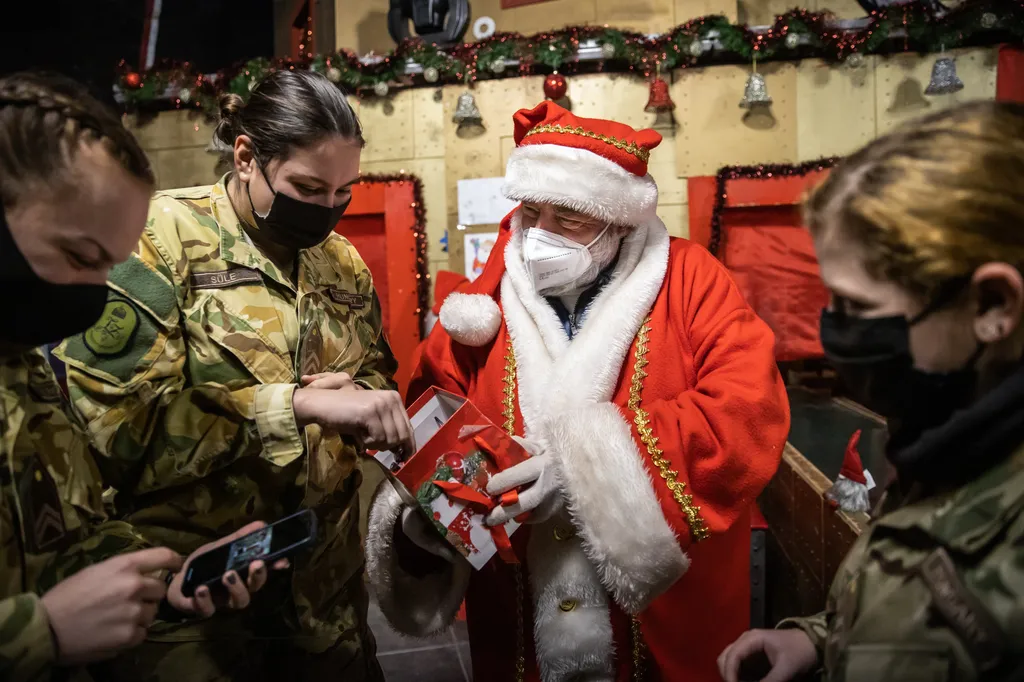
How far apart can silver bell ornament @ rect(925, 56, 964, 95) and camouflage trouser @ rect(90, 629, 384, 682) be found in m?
3.78

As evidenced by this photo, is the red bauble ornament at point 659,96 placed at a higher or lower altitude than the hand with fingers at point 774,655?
higher

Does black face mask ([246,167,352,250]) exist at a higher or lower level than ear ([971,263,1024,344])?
higher

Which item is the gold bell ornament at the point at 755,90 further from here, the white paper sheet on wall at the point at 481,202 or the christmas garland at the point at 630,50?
the white paper sheet on wall at the point at 481,202

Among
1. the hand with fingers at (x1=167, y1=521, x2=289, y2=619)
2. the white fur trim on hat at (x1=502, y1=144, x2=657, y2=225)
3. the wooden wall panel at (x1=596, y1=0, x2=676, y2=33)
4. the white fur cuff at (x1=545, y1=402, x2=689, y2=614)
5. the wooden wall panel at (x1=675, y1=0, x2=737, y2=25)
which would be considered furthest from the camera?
the wooden wall panel at (x1=596, y1=0, x2=676, y2=33)

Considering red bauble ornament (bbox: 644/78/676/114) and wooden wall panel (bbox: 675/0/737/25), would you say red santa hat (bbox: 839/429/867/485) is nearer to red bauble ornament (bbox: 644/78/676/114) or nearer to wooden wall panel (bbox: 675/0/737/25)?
red bauble ornament (bbox: 644/78/676/114)

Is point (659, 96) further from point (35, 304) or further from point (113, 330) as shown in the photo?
point (35, 304)

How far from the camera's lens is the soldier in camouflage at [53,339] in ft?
2.81

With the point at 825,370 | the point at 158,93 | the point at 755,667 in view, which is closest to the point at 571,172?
the point at 755,667

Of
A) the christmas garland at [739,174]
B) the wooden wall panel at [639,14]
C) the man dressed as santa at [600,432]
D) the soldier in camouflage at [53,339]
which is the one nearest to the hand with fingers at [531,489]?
the man dressed as santa at [600,432]

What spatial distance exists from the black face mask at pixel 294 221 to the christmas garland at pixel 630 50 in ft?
9.46

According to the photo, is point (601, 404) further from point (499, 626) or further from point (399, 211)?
point (399, 211)

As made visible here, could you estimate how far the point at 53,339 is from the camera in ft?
3.18

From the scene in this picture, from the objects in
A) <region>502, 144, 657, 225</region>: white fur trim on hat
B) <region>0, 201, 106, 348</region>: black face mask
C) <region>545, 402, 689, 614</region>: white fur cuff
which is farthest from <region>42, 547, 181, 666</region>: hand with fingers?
<region>502, 144, 657, 225</region>: white fur trim on hat

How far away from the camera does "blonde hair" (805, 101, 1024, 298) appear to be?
79cm
